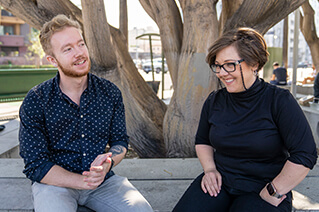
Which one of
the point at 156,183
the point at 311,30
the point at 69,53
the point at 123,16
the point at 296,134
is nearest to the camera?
the point at 296,134

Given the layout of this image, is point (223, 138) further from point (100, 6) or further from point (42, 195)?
point (100, 6)

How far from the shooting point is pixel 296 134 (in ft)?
6.49

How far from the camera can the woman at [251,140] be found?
78.2 inches

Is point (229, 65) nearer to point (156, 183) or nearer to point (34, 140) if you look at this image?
point (34, 140)

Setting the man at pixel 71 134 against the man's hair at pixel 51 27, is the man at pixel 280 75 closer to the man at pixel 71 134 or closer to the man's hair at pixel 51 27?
the man at pixel 71 134

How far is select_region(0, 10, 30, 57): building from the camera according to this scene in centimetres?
5194

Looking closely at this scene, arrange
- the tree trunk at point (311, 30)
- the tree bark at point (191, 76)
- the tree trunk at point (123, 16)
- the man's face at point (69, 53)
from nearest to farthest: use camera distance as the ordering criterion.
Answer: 1. the man's face at point (69, 53)
2. the tree bark at point (191, 76)
3. the tree trunk at point (123, 16)
4. the tree trunk at point (311, 30)

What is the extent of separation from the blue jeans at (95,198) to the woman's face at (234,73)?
1010mm

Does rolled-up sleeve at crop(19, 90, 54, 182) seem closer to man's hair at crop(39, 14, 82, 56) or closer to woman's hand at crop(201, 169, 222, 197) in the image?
man's hair at crop(39, 14, 82, 56)

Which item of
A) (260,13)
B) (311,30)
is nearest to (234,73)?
(260,13)

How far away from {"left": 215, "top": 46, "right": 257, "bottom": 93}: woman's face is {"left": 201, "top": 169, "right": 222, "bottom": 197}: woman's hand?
0.61 m

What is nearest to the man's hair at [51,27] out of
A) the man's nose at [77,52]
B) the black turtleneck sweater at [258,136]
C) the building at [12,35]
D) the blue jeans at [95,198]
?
the man's nose at [77,52]

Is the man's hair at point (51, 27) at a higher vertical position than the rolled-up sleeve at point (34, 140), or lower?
higher

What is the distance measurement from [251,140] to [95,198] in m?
1.18
